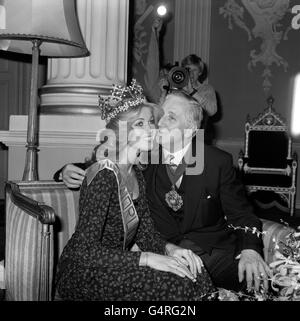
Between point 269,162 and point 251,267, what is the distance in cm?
492

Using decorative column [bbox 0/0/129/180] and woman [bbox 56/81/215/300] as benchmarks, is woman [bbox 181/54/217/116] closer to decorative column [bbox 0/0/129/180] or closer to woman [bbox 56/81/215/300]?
decorative column [bbox 0/0/129/180]

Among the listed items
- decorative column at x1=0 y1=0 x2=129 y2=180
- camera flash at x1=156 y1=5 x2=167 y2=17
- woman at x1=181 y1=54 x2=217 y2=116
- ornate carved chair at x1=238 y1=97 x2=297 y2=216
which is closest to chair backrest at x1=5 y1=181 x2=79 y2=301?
decorative column at x1=0 y1=0 x2=129 y2=180

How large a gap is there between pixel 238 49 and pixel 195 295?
627 cm

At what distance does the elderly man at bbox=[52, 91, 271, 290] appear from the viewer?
7.30ft

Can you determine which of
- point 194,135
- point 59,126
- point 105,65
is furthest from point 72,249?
point 105,65

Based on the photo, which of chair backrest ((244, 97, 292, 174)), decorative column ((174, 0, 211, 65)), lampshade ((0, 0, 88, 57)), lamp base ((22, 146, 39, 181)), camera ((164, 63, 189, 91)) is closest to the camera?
camera ((164, 63, 189, 91))

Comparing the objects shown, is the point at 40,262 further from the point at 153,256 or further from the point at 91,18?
the point at 91,18

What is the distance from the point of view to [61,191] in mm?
2441

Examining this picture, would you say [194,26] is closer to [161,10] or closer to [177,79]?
[161,10]

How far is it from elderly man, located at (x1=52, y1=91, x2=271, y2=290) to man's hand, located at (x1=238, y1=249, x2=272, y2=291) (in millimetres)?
133

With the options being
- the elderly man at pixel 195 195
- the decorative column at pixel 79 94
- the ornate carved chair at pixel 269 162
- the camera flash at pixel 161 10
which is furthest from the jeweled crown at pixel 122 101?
the camera flash at pixel 161 10

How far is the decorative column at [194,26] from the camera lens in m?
7.54

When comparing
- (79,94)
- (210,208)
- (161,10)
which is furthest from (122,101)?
(161,10)

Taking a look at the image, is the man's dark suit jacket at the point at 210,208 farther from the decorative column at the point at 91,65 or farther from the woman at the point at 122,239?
the decorative column at the point at 91,65
